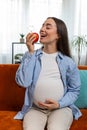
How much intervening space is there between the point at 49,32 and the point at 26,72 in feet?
1.12

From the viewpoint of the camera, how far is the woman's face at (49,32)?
172 centimetres

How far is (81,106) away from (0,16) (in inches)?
133

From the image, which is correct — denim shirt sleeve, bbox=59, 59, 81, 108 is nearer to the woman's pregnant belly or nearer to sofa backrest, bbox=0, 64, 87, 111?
the woman's pregnant belly

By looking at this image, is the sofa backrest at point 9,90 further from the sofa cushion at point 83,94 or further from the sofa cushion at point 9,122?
the sofa cushion at point 83,94

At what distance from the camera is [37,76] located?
5.48ft

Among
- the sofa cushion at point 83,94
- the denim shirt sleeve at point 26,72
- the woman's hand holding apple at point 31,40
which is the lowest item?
the sofa cushion at point 83,94

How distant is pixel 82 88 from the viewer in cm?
189

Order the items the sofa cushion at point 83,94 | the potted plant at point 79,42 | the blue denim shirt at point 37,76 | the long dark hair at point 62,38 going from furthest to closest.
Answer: the potted plant at point 79,42 → the sofa cushion at point 83,94 → the long dark hair at point 62,38 → the blue denim shirt at point 37,76

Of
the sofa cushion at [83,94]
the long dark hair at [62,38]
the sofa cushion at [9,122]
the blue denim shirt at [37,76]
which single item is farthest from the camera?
the sofa cushion at [83,94]

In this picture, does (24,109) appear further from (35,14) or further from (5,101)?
(35,14)

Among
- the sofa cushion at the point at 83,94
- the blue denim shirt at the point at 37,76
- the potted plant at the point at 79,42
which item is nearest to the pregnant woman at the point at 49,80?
the blue denim shirt at the point at 37,76

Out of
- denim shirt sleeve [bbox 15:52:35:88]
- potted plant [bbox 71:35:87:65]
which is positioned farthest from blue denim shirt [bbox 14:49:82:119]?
potted plant [bbox 71:35:87:65]

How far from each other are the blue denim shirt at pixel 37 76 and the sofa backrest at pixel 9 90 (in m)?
0.25

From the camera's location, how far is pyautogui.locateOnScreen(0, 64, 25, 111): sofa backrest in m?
1.94
